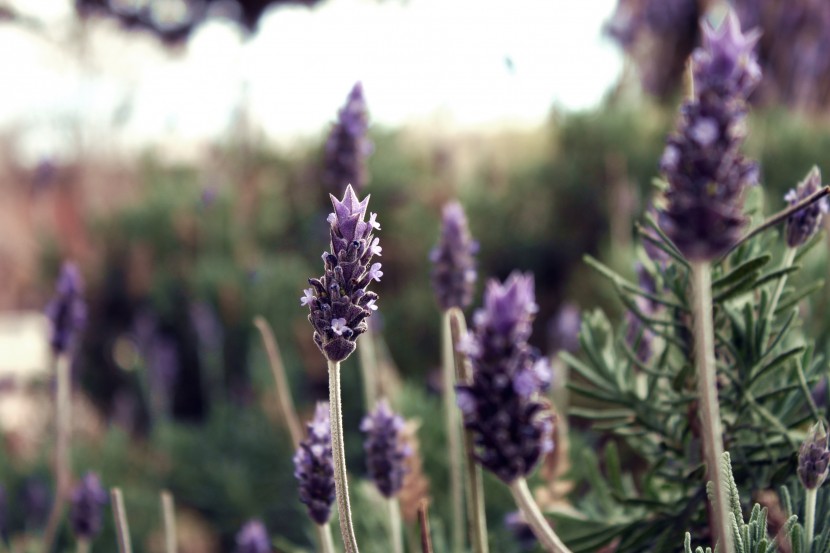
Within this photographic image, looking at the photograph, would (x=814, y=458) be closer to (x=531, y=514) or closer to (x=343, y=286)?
(x=531, y=514)

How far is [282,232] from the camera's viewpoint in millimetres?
3797

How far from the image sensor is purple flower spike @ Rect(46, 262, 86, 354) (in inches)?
57.7

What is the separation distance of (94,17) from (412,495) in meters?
7.02

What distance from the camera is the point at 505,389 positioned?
0.60 metres

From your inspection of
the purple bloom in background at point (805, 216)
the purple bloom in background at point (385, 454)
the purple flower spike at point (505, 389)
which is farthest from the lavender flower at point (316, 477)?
the purple bloom in background at point (805, 216)

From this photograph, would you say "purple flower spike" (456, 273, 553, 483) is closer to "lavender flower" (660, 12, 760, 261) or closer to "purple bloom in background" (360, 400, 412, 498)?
"lavender flower" (660, 12, 760, 261)

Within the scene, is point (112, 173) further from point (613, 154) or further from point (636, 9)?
point (613, 154)

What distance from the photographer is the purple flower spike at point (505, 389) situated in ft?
1.91

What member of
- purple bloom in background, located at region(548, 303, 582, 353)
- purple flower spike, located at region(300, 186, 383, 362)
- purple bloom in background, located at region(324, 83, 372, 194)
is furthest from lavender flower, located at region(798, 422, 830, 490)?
purple bloom in background, located at region(548, 303, 582, 353)

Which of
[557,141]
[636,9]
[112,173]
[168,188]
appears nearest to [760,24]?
[636,9]

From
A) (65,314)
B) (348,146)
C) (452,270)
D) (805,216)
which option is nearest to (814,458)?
(805,216)

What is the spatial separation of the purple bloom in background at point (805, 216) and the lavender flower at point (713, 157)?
23 cm

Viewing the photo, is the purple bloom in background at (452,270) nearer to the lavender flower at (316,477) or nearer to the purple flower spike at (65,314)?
the lavender flower at (316,477)

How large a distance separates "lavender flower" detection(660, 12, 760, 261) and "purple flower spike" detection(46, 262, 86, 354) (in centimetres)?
123
